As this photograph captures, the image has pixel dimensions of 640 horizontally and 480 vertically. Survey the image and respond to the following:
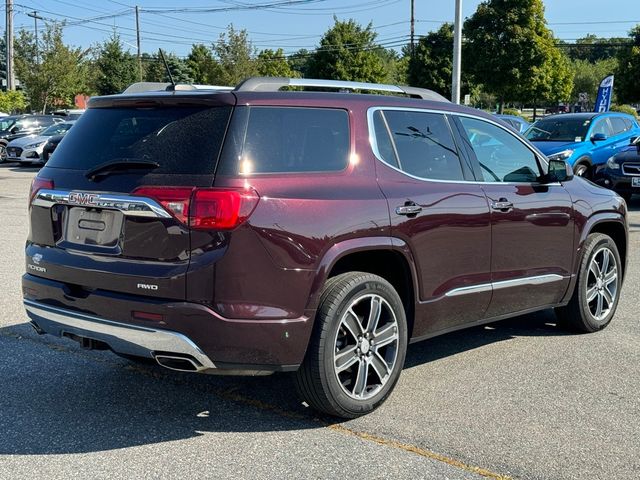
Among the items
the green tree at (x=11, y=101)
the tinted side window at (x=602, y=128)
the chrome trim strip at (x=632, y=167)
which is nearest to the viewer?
the chrome trim strip at (x=632, y=167)

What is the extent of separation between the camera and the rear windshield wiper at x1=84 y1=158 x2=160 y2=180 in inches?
152

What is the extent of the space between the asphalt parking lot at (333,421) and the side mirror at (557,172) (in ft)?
4.14

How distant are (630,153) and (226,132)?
12084 mm

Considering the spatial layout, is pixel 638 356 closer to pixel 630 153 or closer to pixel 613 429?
pixel 613 429

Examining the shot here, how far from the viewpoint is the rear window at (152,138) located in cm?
379

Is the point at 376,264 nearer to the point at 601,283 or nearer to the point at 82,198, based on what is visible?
the point at 82,198

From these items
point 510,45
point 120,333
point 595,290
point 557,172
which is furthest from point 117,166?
point 510,45

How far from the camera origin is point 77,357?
17.3 feet

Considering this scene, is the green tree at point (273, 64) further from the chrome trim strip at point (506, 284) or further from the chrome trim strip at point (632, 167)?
the chrome trim strip at point (506, 284)

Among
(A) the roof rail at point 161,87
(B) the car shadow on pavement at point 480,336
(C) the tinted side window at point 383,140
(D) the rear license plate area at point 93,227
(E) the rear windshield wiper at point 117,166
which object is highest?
(A) the roof rail at point 161,87

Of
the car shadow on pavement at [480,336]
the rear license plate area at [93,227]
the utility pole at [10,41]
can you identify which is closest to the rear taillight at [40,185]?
the rear license plate area at [93,227]

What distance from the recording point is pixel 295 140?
13.3ft

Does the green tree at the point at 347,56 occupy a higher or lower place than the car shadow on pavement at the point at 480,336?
higher

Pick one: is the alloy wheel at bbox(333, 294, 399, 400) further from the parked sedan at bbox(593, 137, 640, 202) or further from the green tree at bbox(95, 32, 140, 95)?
the green tree at bbox(95, 32, 140, 95)
